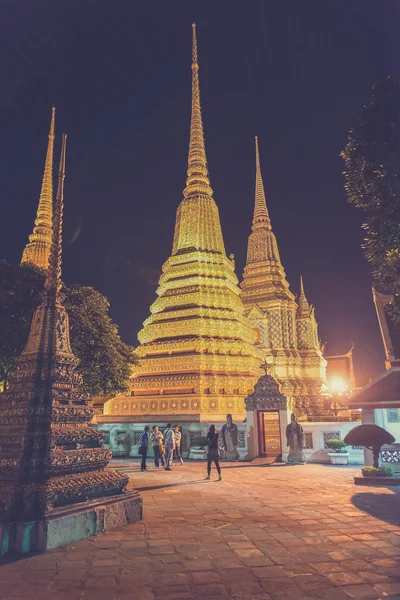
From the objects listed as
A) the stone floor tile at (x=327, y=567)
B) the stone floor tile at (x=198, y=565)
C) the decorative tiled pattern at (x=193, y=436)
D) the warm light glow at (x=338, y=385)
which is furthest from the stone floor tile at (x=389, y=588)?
the warm light glow at (x=338, y=385)

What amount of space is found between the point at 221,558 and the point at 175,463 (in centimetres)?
1231

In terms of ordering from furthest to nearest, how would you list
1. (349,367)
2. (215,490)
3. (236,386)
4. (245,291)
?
(349,367) → (245,291) → (236,386) → (215,490)

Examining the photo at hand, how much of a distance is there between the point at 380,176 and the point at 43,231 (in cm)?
3248

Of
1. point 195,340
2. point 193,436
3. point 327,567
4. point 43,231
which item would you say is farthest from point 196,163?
point 327,567

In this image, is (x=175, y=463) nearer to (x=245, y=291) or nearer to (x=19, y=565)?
(x=19, y=565)

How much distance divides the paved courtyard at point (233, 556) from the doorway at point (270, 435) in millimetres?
9218

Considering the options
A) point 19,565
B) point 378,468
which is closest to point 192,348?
point 378,468

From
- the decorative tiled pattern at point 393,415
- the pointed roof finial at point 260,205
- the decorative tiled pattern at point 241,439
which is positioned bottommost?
the decorative tiled pattern at point 241,439

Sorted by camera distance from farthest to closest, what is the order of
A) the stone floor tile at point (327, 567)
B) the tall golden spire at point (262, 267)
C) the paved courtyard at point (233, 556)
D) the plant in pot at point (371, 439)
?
the tall golden spire at point (262, 267) < the plant in pot at point (371, 439) < the stone floor tile at point (327, 567) < the paved courtyard at point (233, 556)

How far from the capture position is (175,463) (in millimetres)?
16984

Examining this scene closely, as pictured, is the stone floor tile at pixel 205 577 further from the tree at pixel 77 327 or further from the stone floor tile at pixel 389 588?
the tree at pixel 77 327

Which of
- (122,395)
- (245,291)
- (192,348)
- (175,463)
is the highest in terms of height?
(245,291)

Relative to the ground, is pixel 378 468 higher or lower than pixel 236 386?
lower

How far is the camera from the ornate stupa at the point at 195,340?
21.5m
